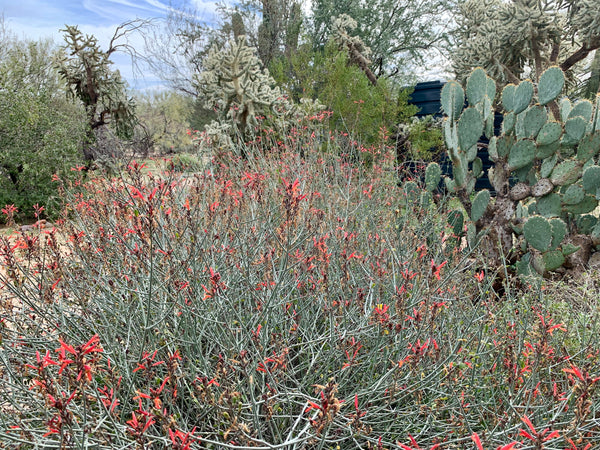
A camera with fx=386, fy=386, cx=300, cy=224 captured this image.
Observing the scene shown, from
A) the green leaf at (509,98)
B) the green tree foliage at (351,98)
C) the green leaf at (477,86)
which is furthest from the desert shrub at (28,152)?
the green leaf at (509,98)

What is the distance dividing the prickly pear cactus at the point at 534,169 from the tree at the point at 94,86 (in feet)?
24.3

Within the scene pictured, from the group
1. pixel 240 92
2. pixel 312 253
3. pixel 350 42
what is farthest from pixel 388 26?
pixel 312 253

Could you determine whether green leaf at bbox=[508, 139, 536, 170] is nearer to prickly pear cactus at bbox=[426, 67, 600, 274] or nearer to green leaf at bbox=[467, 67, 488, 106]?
prickly pear cactus at bbox=[426, 67, 600, 274]

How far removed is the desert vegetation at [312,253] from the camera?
1419 mm

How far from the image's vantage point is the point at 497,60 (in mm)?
7141

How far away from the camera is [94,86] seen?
29.0ft

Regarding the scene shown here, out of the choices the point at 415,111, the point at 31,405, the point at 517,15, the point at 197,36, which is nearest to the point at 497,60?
the point at 517,15

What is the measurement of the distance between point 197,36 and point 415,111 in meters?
11.4

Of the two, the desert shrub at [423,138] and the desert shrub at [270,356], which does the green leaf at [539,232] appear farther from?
the desert shrub at [423,138]

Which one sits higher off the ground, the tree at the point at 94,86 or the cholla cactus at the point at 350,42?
the cholla cactus at the point at 350,42

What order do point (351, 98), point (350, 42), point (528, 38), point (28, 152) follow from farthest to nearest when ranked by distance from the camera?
point (350, 42)
point (351, 98)
point (28, 152)
point (528, 38)

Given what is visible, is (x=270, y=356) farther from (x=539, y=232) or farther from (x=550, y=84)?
(x=550, y=84)

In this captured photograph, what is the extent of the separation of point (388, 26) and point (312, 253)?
48.1ft

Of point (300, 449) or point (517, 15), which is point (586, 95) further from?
point (300, 449)
